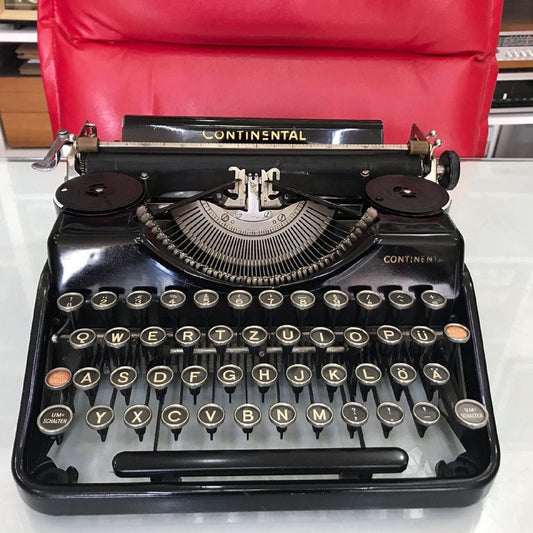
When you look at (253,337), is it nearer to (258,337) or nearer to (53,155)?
(258,337)

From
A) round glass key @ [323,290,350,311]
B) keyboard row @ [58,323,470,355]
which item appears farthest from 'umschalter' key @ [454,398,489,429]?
round glass key @ [323,290,350,311]

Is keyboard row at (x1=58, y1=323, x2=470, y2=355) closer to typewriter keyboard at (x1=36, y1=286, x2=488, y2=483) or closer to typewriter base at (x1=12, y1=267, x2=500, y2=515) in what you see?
typewriter keyboard at (x1=36, y1=286, x2=488, y2=483)

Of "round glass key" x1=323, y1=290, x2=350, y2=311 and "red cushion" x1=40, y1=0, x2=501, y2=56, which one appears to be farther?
"red cushion" x1=40, y1=0, x2=501, y2=56

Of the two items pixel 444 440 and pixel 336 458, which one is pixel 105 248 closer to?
pixel 336 458

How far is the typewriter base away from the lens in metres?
1.01

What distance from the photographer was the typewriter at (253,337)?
1045 mm

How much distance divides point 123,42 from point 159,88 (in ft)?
0.71

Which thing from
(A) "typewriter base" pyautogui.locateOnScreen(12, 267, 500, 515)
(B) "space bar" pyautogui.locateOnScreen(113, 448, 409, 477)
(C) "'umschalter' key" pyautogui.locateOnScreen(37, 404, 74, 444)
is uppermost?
(C) "'umschalter' key" pyautogui.locateOnScreen(37, 404, 74, 444)

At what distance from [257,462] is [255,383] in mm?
201

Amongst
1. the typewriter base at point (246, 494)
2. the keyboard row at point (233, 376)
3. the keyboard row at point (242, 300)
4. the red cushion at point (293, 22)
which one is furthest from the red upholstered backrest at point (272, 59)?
the typewriter base at point (246, 494)

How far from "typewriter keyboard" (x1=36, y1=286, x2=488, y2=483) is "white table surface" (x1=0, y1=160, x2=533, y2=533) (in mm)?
90

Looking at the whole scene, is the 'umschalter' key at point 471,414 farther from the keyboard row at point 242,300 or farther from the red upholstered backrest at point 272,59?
the red upholstered backrest at point 272,59

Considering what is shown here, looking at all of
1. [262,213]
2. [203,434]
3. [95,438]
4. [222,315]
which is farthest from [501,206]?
[95,438]

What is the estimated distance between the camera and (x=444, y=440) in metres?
1.19
